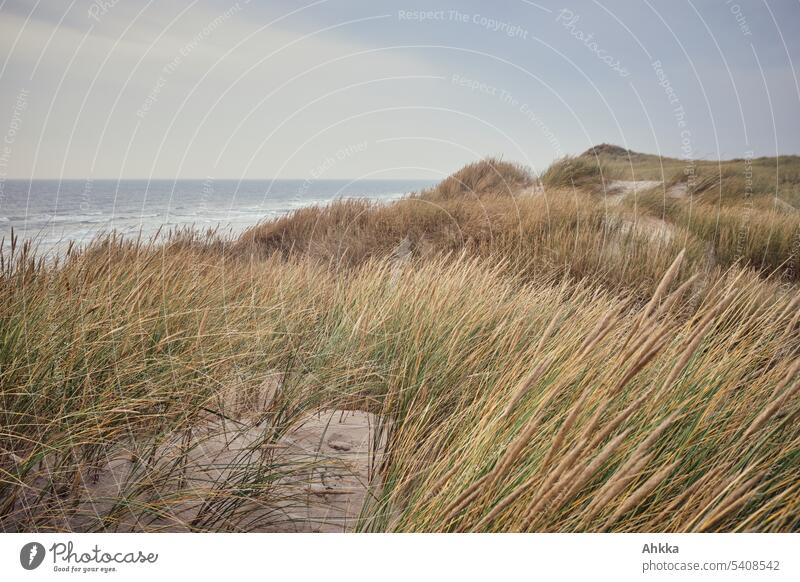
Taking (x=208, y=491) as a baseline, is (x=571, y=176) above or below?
above

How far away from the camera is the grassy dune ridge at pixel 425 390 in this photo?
3.74 feet

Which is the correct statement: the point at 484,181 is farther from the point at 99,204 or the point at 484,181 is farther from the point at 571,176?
the point at 99,204

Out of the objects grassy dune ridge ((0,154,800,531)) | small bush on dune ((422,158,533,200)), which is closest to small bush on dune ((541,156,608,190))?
small bush on dune ((422,158,533,200))

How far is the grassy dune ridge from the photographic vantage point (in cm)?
114

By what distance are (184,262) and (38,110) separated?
42.6 inches

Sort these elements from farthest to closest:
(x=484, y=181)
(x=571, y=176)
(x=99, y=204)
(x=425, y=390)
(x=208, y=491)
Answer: (x=571, y=176) → (x=484, y=181) → (x=99, y=204) → (x=425, y=390) → (x=208, y=491)

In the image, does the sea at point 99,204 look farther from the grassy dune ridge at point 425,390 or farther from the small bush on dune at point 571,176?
the small bush on dune at point 571,176

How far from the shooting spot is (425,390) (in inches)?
Result: 74.0

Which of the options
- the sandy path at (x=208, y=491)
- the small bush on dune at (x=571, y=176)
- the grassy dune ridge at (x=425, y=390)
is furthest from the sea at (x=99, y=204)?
the small bush on dune at (x=571, y=176)

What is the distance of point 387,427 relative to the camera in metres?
1.80

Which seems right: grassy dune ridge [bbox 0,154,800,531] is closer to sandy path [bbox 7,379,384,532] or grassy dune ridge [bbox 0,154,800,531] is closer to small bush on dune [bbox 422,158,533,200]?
sandy path [bbox 7,379,384,532]

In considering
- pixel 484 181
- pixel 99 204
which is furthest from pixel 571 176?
pixel 99 204
